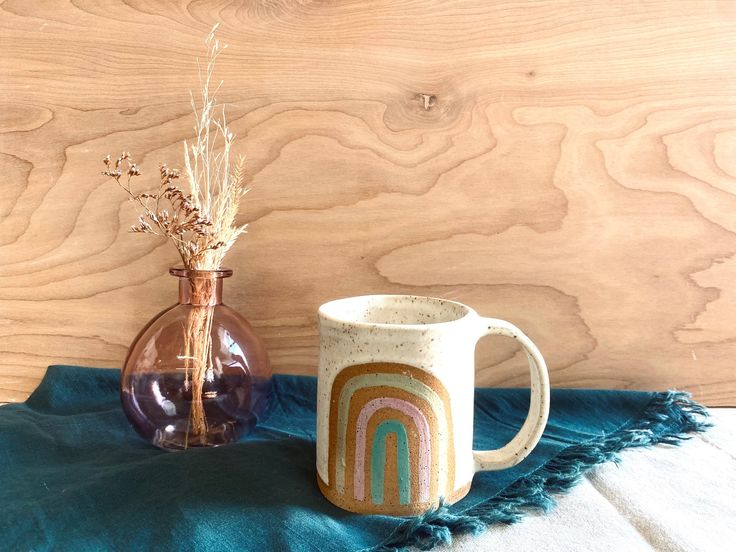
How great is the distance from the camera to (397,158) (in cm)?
70

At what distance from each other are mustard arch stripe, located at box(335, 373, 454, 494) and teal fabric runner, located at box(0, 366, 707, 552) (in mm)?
30

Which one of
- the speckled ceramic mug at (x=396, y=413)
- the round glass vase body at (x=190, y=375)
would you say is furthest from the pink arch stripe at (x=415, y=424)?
the round glass vase body at (x=190, y=375)

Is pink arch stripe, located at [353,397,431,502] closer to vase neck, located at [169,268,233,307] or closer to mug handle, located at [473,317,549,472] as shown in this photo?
mug handle, located at [473,317,549,472]

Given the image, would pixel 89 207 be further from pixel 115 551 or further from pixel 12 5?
pixel 115 551

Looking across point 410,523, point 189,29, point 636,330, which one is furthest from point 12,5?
point 636,330

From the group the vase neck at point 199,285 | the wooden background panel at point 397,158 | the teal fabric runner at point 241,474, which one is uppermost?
the wooden background panel at point 397,158

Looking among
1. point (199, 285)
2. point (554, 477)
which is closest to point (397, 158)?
point (199, 285)

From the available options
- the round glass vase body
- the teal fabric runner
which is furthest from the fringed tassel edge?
the round glass vase body

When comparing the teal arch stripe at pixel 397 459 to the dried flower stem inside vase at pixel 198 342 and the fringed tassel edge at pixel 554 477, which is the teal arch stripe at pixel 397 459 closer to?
the fringed tassel edge at pixel 554 477

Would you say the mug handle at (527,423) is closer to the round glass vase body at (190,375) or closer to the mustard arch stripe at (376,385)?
the mustard arch stripe at (376,385)

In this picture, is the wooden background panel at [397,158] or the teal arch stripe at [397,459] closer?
the teal arch stripe at [397,459]

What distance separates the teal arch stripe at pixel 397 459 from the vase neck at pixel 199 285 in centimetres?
24

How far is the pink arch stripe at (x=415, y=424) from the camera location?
48 centimetres

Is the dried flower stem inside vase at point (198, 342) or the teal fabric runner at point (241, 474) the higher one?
the dried flower stem inside vase at point (198, 342)
